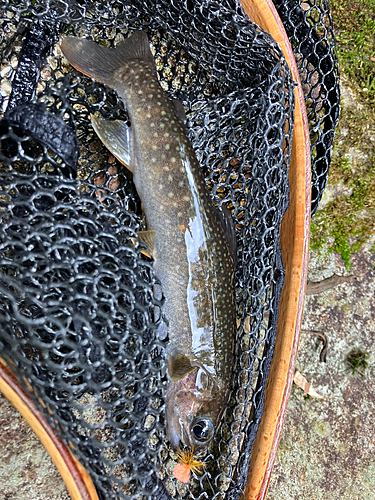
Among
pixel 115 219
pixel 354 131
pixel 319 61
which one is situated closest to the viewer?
pixel 115 219

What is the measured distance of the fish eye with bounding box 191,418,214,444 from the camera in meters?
1.71

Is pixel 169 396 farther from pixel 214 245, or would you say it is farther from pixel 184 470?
pixel 214 245

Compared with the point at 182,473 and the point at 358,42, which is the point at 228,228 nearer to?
the point at 182,473

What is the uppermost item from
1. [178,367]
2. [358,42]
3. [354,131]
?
[358,42]

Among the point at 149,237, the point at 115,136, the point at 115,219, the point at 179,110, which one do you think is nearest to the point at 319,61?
the point at 179,110

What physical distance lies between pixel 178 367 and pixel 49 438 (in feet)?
1.90

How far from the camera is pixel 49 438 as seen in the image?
48.6 inches

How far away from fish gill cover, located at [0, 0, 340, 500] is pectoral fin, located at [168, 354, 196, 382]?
60 millimetres

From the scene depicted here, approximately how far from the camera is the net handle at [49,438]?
1185 mm

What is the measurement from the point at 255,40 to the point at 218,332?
3.86 ft

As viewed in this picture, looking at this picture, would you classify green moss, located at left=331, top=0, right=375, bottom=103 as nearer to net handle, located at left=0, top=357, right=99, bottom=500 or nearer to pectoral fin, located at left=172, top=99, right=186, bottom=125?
pectoral fin, located at left=172, top=99, right=186, bottom=125

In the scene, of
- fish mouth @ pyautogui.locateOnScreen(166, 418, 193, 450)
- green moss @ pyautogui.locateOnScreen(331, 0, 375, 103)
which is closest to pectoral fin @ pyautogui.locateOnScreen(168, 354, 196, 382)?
fish mouth @ pyautogui.locateOnScreen(166, 418, 193, 450)

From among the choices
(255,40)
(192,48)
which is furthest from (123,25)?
(255,40)

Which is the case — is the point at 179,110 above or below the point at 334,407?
above
